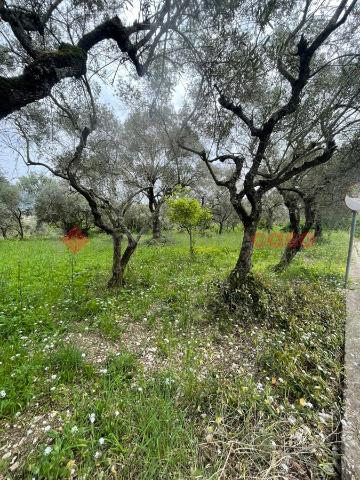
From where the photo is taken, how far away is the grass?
5.55ft

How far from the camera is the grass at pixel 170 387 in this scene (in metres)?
1.69

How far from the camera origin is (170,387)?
233cm

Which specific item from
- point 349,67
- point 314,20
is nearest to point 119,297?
point 314,20

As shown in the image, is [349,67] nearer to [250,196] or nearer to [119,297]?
[250,196]

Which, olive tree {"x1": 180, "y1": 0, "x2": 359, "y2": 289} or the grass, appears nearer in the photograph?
the grass

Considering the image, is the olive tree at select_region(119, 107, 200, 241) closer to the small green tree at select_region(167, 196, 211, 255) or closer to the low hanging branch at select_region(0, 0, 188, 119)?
the small green tree at select_region(167, 196, 211, 255)

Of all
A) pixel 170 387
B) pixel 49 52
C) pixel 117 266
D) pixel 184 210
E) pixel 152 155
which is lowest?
pixel 170 387

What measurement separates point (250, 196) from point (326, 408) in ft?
13.5

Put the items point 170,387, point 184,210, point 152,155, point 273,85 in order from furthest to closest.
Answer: point 152,155, point 184,210, point 273,85, point 170,387

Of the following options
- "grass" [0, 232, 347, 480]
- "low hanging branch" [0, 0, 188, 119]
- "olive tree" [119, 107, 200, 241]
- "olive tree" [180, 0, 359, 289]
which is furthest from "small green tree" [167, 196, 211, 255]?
"low hanging branch" [0, 0, 188, 119]

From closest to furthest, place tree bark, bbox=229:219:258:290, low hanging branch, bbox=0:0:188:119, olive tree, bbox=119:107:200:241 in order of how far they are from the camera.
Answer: low hanging branch, bbox=0:0:188:119 → tree bark, bbox=229:219:258:290 → olive tree, bbox=119:107:200:241

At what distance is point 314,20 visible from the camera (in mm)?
3990

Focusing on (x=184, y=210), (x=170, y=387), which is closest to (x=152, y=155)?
(x=184, y=210)

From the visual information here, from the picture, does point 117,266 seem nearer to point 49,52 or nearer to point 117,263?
point 117,263
